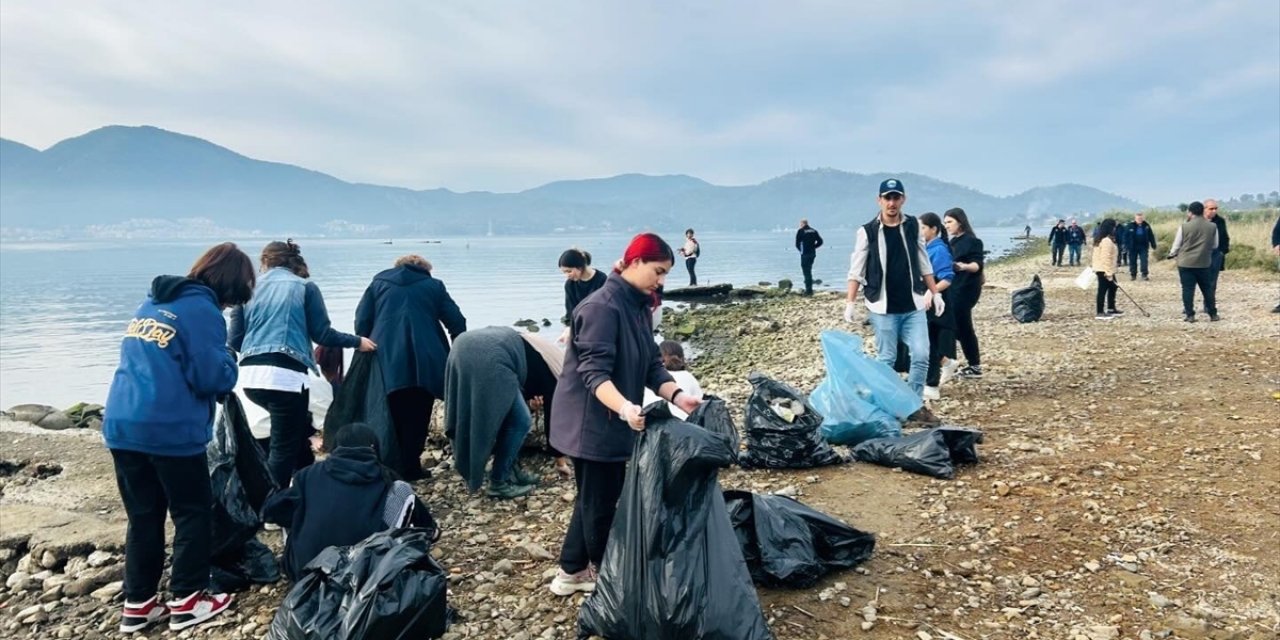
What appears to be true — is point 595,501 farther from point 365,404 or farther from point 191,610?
point 365,404

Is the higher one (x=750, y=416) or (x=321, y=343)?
(x=321, y=343)

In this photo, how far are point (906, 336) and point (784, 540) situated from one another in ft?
10.8

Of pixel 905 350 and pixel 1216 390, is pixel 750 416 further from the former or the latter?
pixel 1216 390

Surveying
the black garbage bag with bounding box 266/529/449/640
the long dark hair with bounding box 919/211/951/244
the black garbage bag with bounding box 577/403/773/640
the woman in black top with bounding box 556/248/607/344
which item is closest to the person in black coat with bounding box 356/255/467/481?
the woman in black top with bounding box 556/248/607/344

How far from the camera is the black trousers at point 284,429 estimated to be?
4477 millimetres

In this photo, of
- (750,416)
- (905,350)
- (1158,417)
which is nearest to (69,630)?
(750,416)

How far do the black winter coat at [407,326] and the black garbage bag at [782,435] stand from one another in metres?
2.29

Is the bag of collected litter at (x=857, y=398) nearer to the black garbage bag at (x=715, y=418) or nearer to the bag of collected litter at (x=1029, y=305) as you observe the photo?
the black garbage bag at (x=715, y=418)

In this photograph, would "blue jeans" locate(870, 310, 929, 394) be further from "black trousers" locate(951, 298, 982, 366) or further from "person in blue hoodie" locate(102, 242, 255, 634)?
"person in blue hoodie" locate(102, 242, 255, 634)

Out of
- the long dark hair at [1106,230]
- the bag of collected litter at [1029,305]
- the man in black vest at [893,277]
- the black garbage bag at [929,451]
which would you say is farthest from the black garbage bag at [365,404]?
the long dark hair at [1106,230]

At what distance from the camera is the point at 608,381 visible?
2953mm

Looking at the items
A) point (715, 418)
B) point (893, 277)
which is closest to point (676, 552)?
point (715, 418)

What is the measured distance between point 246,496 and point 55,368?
1643 centimetres

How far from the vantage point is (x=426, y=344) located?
5.12m
